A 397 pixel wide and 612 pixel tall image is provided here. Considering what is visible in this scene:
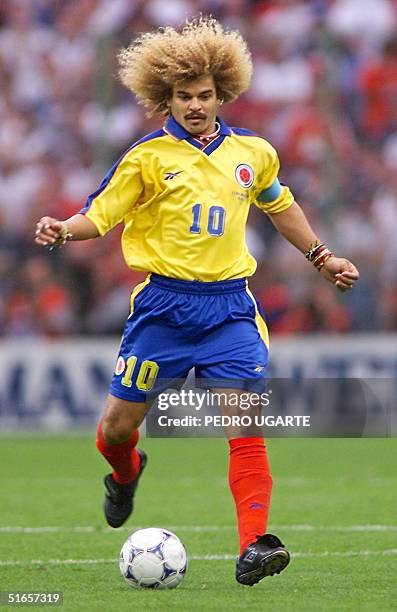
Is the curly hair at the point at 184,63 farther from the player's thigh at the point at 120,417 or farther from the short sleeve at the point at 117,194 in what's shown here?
the player's thigh at the point at 120,417

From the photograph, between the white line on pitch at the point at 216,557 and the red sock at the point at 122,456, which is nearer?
the white line on pitch at the point at 216,557

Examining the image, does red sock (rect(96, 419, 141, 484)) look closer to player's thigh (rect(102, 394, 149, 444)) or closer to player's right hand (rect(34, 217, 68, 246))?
player's thigh (rect(102, 394, 149, 444))

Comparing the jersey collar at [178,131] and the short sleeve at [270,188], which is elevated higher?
the jersey collar at [178,131]

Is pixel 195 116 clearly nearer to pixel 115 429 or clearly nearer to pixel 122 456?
pixel 115 429

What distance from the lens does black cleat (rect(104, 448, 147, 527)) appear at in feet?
22.2

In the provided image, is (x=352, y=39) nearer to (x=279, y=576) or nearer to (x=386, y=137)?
(x=386, y=137)

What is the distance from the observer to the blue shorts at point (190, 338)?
563 centimetres

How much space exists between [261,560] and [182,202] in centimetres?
160

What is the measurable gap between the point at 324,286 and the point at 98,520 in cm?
590

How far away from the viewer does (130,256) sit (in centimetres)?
583

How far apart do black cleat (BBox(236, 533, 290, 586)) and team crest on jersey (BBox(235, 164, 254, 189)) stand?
5.18ft

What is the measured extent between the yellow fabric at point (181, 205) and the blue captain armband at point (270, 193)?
9.1 inches
